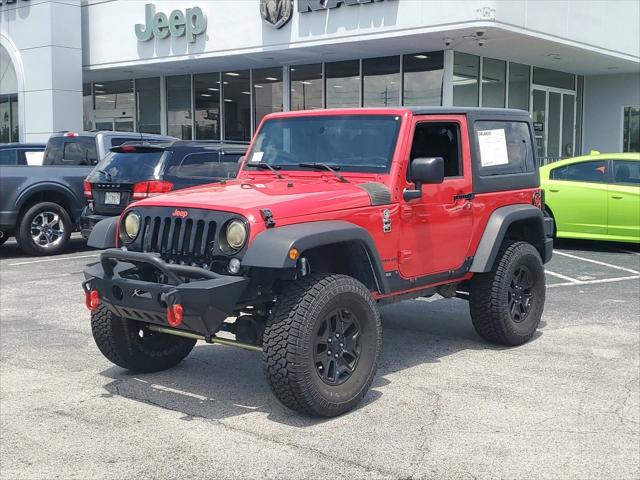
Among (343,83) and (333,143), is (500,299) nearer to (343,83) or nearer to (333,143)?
(333,143)

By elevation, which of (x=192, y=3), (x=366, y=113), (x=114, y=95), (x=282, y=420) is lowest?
(x=282, y=420)

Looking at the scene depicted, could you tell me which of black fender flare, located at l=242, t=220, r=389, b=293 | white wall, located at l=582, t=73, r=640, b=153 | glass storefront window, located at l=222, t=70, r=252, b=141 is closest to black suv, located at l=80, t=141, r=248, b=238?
black fender flare, located at l=242, t=220, r=389, b=293

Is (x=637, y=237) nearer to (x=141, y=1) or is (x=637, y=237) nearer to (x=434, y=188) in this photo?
(x=434, y=188)

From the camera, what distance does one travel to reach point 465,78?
1925 cm

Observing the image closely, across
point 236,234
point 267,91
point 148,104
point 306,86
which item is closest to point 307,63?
point 306,86

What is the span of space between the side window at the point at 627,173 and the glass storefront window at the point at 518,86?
912 centimetres

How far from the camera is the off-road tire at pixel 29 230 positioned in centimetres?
1189

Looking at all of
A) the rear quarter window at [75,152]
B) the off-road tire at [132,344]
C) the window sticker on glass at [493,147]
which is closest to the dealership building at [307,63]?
the rear quarter window at [75,152]

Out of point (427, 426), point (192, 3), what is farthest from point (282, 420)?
point (192, 3)

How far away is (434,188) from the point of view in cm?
586

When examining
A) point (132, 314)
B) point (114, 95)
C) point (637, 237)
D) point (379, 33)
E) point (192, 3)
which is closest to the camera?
point (132, 314)

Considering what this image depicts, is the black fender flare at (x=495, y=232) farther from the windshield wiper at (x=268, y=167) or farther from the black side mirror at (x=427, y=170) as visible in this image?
the windshield wiper at (x=268, y=167)

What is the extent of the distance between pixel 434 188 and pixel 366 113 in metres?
0.75

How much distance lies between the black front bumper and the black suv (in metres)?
5.41
